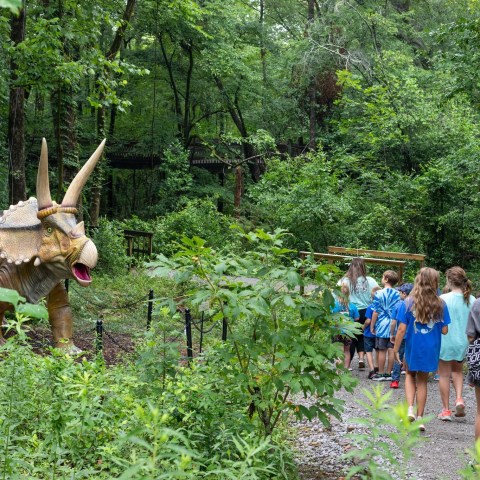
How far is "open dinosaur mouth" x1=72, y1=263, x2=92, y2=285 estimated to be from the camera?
A: 8930 millimetres

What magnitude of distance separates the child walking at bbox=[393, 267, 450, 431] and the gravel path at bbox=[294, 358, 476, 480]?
40cm

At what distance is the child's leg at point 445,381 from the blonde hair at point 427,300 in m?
0.76

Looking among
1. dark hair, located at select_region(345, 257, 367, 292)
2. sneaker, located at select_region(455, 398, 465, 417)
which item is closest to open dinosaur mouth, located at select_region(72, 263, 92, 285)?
dark hair, located at select_region(345, 257, 367, 292)

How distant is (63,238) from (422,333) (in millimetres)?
4340

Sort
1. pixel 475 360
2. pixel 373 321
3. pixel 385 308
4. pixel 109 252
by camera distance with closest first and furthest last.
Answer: pixel 475 360 → pixel 385 308 → pixel 373 321 → pixel 109 252

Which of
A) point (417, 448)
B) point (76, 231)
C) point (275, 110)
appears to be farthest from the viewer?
point (275, 110)

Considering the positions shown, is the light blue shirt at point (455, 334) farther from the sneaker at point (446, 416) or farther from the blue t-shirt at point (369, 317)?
the blue t-shirt at point (369, 317)

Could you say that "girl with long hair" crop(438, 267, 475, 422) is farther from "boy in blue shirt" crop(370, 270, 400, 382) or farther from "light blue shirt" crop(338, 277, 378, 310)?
"light blue shirt" crop(338, 277, 378, 310)

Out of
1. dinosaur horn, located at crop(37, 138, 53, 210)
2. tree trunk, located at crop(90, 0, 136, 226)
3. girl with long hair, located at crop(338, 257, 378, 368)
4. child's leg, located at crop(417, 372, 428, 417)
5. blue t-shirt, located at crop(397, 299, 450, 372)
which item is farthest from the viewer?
tree trunk, located at crop(90, 0, 136, 226)

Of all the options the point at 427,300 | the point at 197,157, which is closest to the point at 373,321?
the point at 427,300

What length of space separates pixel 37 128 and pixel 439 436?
20924 mm

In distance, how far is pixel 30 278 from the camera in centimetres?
938

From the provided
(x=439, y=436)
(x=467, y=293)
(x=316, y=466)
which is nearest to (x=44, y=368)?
(x=316, y=466)

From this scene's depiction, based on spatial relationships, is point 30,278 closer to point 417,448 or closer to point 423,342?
point 423,342
